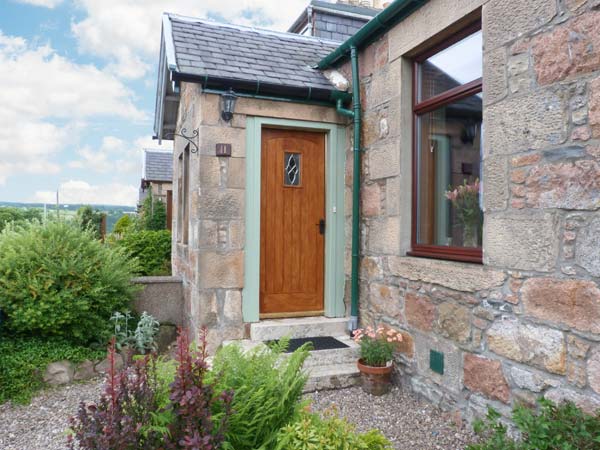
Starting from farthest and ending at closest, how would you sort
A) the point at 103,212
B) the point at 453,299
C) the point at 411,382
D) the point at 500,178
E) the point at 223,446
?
the point at 103,212 → the point at 411,382 → the point at 453,299 → the point at 500,178 → the point at 223,446

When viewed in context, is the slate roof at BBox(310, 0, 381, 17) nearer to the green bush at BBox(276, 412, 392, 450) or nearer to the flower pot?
the flower pot

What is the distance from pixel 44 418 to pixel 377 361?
2.86 meters

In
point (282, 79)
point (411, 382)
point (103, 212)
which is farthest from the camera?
point (103, 212)

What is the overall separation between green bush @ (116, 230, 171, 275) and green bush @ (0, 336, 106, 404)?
4540mm

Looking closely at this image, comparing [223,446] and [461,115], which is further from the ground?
[461,115]

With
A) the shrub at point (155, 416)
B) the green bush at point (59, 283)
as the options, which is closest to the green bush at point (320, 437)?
the shrub at point (155, 416)

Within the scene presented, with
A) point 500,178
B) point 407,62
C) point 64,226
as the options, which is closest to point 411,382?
point 500,178

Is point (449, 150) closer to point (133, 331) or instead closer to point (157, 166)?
point (133, 331)

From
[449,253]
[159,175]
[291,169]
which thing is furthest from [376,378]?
[159,175]

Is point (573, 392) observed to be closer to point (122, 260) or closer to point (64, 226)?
point (122, 260)

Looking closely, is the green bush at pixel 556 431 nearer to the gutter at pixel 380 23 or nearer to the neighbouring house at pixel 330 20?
the gutter at pixel 380 23

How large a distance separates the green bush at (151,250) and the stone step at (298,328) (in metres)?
4.85

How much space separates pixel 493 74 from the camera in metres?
3.18

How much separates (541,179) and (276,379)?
201 centimetres
